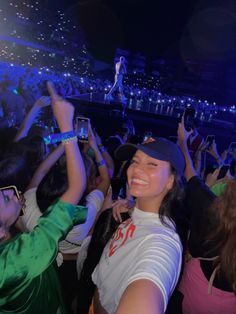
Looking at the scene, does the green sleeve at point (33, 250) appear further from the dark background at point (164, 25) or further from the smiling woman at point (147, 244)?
the dark background at point (164, 25)

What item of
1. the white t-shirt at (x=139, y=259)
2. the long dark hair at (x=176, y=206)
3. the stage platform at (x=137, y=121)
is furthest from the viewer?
the stage platform at (x=137, y=121)

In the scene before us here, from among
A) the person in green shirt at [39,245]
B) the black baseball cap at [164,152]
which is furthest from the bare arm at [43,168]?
the black baseball cap at [164,152]

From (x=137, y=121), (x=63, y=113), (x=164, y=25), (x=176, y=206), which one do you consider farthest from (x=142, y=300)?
(x=164, y=25)

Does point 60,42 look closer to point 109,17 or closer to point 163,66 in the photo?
point 109,17

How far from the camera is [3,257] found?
115 centimetres

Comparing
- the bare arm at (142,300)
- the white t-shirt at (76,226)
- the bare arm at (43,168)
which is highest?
the bare arm at (142,300)

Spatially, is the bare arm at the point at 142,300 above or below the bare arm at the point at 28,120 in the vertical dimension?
below

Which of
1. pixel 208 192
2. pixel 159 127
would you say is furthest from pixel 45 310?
pixel 159 127

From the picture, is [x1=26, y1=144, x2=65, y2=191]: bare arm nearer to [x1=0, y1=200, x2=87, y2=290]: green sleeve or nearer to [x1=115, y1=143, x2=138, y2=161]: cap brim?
[x1=115, y1=143, x2=138, y2=161]: cap brim

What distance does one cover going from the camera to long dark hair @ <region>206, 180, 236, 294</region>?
1454 mm

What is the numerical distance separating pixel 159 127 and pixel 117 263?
→ 33.7 ft

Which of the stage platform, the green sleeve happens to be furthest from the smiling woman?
the stage platform

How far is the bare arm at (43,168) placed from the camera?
7.61ft

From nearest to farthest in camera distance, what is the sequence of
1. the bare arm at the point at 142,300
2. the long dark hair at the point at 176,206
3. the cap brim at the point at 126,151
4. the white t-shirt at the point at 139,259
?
the bare arm at the point at 142,300, the white t-shirt at the point at 139,259, the long dark hair at the point at 176,206, the cap brim at the point at 126,151
